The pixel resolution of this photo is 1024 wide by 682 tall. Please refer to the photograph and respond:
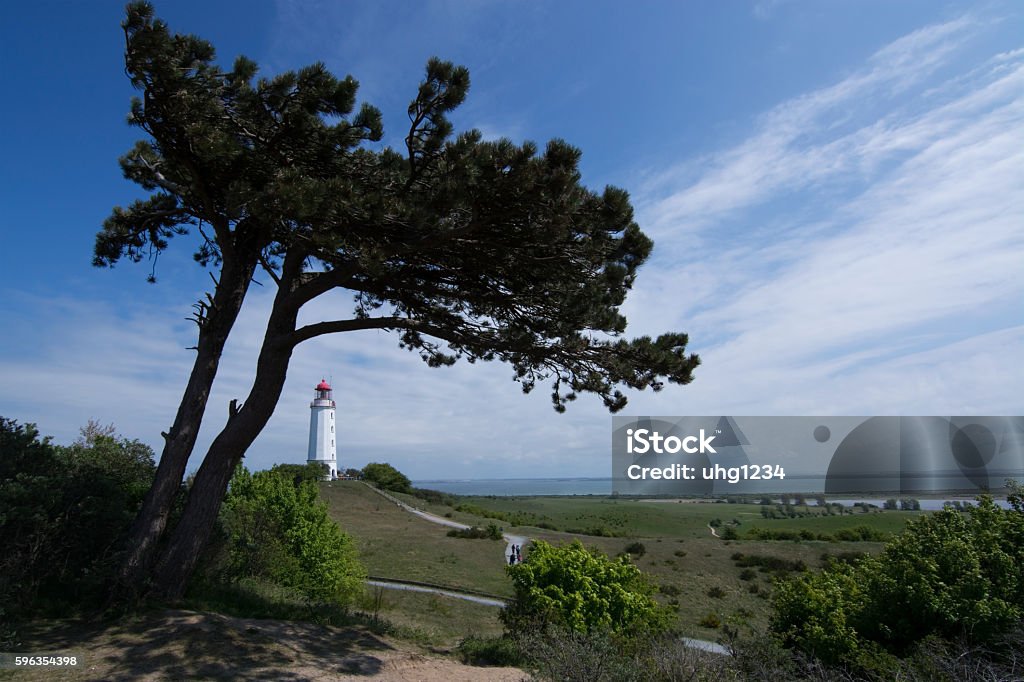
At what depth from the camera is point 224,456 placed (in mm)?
9219

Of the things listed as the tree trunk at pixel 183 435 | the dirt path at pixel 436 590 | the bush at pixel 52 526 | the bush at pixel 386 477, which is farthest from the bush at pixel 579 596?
the bush at pixel 386 477

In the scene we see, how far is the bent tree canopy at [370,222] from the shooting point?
24.6 feet

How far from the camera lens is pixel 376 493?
58219mm

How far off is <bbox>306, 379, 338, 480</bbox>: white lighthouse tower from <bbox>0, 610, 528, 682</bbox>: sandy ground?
48712 mm

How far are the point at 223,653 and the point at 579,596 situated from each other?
5.53 m

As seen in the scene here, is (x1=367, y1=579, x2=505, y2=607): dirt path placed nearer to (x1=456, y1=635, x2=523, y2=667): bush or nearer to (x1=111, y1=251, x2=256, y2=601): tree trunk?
(x1=456, y1=635, x2=523, y2=667): bush

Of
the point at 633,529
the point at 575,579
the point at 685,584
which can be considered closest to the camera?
the point at 575,579

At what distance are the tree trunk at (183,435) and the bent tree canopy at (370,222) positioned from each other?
0.08 ft

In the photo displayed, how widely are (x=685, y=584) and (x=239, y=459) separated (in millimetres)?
31080

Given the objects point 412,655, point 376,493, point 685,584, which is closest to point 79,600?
point 412,655

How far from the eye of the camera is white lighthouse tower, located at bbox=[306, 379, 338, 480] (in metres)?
55.2

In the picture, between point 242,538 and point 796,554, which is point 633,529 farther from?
point 242,538

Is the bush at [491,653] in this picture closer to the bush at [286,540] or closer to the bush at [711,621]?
the bush at [286,540]

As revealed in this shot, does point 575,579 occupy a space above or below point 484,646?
above
